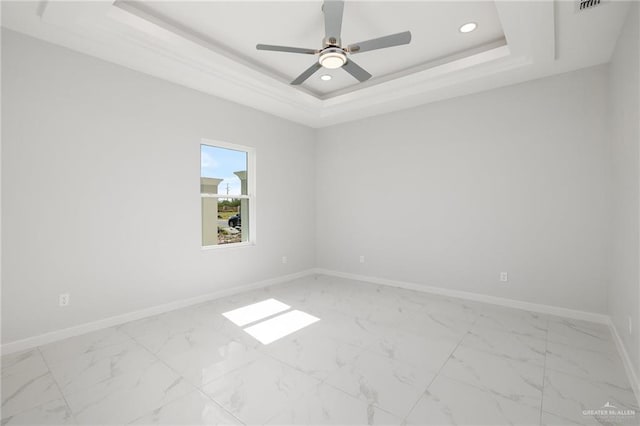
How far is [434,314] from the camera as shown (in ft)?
11.2

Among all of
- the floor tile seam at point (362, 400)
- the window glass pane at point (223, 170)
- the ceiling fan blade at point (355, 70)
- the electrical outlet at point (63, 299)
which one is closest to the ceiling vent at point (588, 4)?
the ceiling fan blade at point (355, 70)

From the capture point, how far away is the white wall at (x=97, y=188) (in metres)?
2.58

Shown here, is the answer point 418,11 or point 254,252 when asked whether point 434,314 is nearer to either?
point 254,252

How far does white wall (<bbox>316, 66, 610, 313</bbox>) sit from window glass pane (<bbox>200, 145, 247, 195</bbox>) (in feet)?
5.52

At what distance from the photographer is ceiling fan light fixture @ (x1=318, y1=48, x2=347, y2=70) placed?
98.5 inches

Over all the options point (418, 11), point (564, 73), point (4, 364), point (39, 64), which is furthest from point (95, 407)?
point (564, 73)

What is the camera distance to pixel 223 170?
4266 mm

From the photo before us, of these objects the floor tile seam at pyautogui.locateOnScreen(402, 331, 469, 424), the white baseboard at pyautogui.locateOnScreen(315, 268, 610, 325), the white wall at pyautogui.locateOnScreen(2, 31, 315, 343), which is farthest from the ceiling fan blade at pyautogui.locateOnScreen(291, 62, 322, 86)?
the white baseboard at pyautogui.locateOnScreen(315, 268, 610, 325)

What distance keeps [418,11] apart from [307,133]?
3008 mm

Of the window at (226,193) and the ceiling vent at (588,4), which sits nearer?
the ceiling vent at (588,4)

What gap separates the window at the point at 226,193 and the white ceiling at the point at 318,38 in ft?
2.70


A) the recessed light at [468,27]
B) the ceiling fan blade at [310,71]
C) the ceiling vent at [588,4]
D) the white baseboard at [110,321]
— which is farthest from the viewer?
the recessed light at [468,27]

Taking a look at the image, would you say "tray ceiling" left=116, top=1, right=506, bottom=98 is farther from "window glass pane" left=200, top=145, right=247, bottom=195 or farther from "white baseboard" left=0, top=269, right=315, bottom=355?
"white baseboard" left=0, top=269, right=315, bottom=355

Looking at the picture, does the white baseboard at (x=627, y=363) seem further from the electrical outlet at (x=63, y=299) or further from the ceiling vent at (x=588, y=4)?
the electrical outlet at (x=63, y=299)
